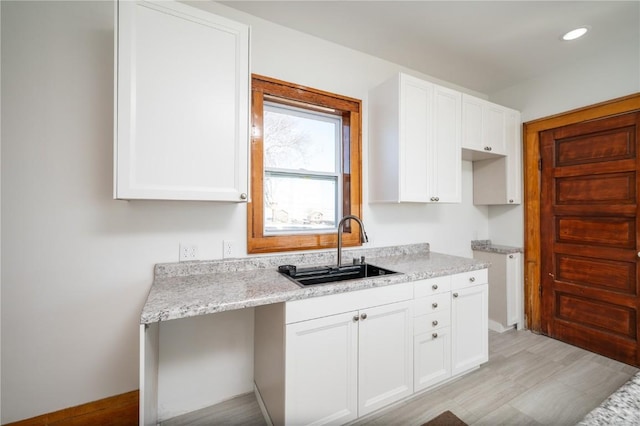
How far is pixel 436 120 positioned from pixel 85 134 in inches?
96.7

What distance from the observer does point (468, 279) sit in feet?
6.57

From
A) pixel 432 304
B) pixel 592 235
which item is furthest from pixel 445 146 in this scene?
pixel 592 235

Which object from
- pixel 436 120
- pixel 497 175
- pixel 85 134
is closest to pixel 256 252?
pixel 85 134

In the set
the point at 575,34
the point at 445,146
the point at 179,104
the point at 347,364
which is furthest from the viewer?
the point at 445,146

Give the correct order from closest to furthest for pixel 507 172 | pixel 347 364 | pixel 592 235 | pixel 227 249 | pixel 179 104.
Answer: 1. pixel 179 104
2. pixel 347 364
3. pixel 227 249
4. pixel 592 235
5. pixel 507 172

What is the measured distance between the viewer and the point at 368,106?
2.41 meters

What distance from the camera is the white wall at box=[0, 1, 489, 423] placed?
4.64ft

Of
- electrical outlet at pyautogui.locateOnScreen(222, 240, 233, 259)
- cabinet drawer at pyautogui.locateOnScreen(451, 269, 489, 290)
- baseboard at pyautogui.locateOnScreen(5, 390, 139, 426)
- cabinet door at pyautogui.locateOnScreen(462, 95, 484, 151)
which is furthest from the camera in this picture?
cabinet door at pyautogui.locateOnScreen(462, 95, 484, 151)

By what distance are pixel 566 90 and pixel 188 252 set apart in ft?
12.0

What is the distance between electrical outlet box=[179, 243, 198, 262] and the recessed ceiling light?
3.26 meters

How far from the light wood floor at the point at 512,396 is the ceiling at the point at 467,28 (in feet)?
8.55

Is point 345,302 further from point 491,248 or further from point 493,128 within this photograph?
point 493,128

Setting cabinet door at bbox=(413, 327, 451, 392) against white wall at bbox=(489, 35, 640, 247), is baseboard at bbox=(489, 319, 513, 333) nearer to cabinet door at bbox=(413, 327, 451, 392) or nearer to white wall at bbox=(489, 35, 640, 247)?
white wall at bbox=(489, 35, 640, 247)

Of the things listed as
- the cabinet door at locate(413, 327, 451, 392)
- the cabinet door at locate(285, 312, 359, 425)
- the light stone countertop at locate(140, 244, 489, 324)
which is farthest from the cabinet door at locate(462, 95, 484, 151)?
the cabinet door at locate(285, 312, 359, 425)
